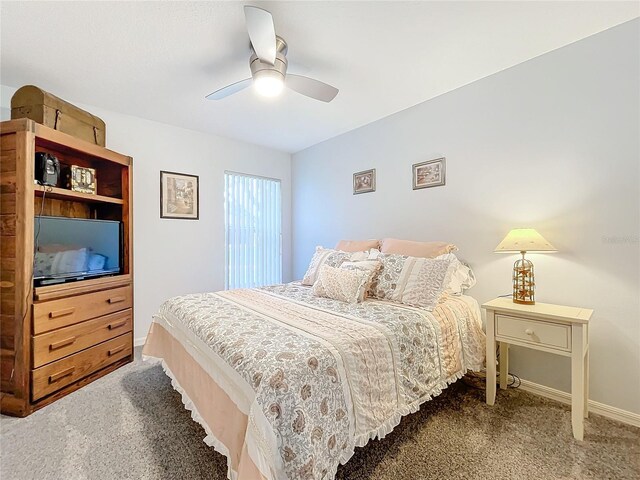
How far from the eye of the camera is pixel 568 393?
6.60 ft

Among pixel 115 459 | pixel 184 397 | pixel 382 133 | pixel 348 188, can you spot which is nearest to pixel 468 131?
pixel 382 133

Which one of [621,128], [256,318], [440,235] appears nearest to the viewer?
[256,318]

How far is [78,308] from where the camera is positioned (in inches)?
89.4

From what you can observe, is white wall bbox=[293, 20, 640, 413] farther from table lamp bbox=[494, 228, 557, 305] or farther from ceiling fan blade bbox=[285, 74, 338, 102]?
ceiling fan blade bbox=[285, 74, 338, 102]

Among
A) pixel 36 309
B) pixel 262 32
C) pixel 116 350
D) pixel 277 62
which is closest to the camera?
pixel 262 32

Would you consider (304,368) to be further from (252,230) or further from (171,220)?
(252,230)

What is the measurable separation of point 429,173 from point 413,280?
121cm

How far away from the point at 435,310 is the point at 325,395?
1090mm

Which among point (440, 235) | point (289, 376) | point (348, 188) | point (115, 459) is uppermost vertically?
point (348, 188)

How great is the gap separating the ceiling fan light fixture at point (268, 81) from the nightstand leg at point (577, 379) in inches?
90.4

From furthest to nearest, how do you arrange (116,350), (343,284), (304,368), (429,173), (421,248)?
(429,173), (116,350), (421,248), (343,284), (304,368)

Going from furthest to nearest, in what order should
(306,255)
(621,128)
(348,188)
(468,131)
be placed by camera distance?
(306,255)
(348,188)
(468,131)
(621,128)

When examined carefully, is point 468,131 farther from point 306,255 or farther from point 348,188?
point 306,255

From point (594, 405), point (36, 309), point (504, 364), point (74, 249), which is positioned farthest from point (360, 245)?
point (36, 309)
